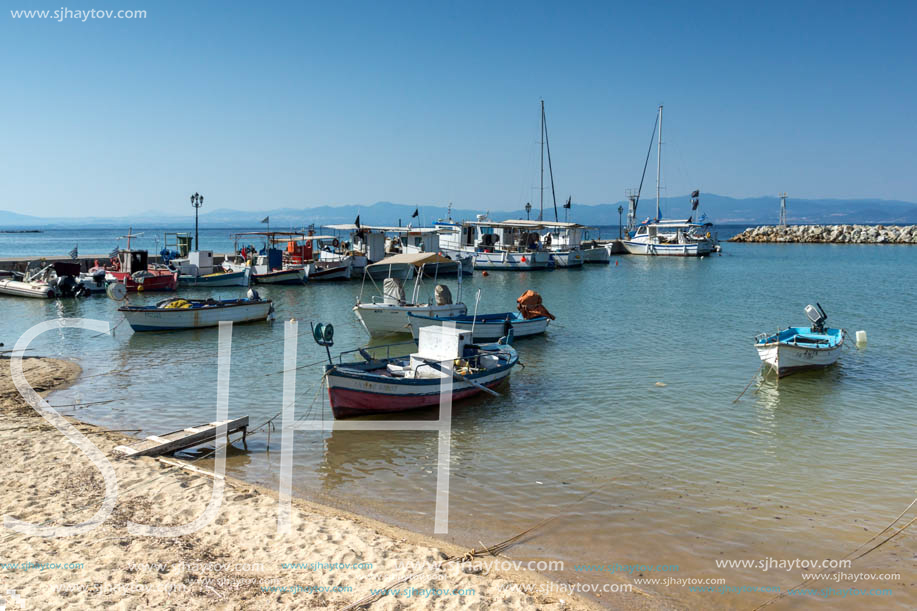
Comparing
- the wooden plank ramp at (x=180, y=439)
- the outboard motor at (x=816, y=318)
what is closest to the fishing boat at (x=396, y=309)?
the outboard motor at (x=816, y=318)

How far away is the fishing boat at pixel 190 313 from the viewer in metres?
23.7

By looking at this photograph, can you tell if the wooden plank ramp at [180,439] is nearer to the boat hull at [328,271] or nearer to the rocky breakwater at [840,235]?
the boat hull at [328,271]

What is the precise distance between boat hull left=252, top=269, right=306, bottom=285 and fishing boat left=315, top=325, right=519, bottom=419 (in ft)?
87.5

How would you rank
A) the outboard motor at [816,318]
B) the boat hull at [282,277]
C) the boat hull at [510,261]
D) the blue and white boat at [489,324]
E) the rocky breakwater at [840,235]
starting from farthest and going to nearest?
the rocky breakwater at [840,235]
the boat hull at [510,261]
the boat hull at [282,277]
the blue and white boat at [489,324]
the outboard motor at [816,318]

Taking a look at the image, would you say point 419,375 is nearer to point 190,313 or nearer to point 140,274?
point 190,313

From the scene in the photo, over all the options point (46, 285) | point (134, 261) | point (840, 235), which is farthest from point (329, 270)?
point (840, 235)

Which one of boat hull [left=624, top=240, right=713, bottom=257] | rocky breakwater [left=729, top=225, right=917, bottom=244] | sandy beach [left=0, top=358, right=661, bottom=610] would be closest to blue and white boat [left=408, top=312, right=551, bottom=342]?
sandy beach [left=0, top=358, right=661, bottom=610]

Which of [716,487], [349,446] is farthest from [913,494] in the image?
[349,446]

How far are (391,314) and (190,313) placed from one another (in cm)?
788

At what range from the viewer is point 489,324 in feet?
72.7

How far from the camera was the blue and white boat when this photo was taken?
21234 mm

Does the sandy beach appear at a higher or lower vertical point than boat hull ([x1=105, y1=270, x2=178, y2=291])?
lower

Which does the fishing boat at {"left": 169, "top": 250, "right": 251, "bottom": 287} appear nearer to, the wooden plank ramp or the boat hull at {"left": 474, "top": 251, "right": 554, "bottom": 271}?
the boat hull at {"left": 474, "top": 251, "right": 554, "bottom": 271}

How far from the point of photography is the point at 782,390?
53.9ft
